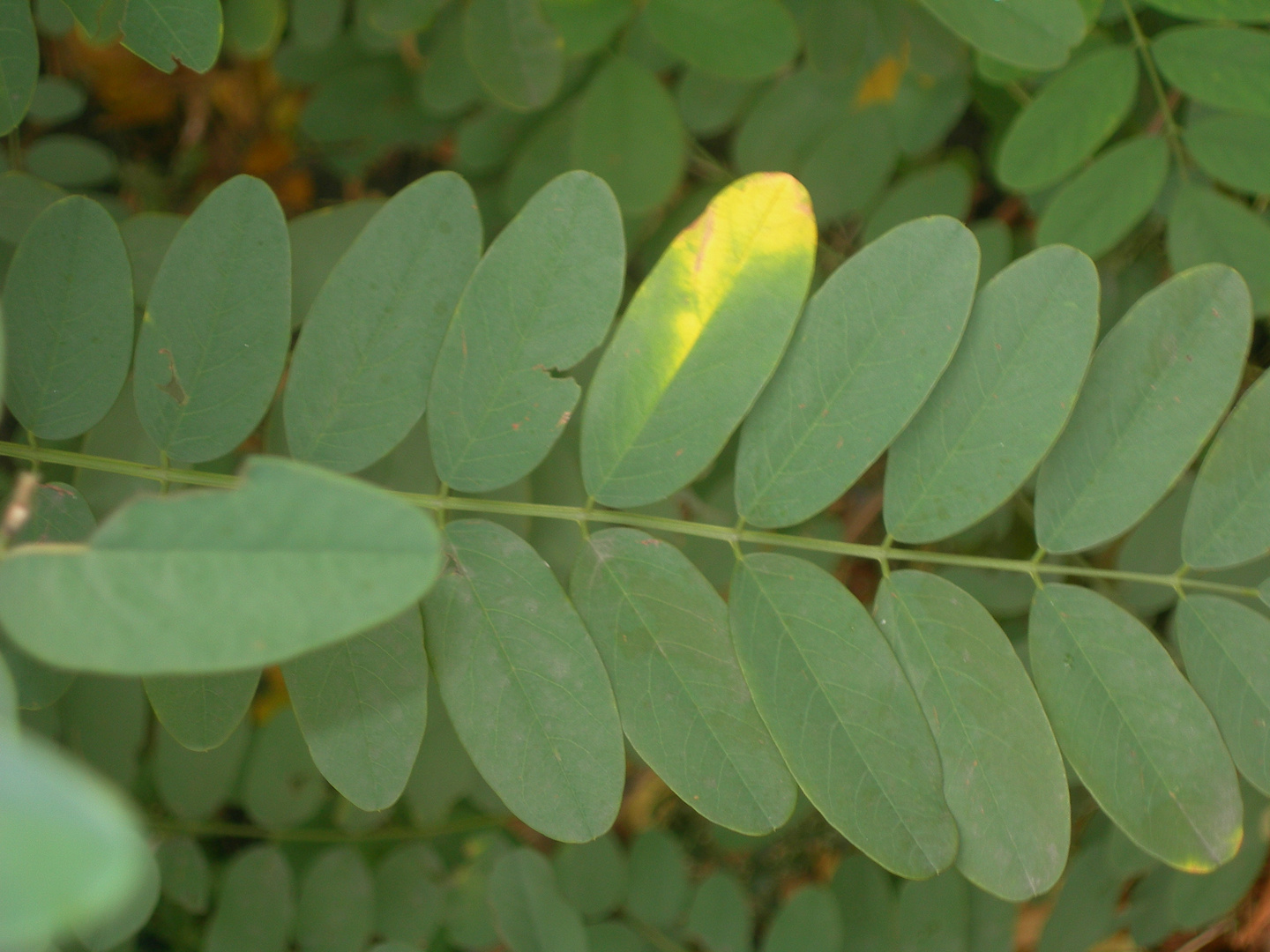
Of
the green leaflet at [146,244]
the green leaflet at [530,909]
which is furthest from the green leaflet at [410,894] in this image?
the green leaflet at [146,244]

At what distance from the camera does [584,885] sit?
63.5 inches

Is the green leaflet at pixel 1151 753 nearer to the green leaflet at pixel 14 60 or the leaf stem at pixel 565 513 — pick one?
the leaf stem at pixel 565 513

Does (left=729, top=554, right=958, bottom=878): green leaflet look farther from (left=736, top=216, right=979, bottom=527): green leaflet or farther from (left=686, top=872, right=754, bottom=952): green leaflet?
(left=686, top=872, right=754, bottom=952): green leaflet

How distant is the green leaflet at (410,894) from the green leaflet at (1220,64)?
1667mm

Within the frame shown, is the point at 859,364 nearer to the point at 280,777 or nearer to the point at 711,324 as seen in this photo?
the point at 711,324

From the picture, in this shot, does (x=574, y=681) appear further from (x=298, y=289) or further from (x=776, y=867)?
(x=776, y=867)

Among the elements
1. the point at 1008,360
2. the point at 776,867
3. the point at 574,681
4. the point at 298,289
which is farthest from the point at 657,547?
the point at 776,867

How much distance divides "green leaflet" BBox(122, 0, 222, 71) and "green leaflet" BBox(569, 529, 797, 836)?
2.13ft

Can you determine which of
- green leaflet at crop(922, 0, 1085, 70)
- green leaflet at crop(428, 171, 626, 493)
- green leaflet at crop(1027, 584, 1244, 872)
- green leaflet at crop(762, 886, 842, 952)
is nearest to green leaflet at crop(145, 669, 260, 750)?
A: green leaflet at crop(428, 171, 626, 493)

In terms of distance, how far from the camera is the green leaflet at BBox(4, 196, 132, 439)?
0.97 meters

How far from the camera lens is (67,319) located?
0.99m

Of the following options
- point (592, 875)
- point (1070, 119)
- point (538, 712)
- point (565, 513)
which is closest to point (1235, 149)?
point (1070, 119)

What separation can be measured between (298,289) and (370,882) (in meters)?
0.99

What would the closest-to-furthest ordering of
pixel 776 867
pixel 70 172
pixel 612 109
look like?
pixel 612 109 → pixel 70 172 → pixel 776 867
